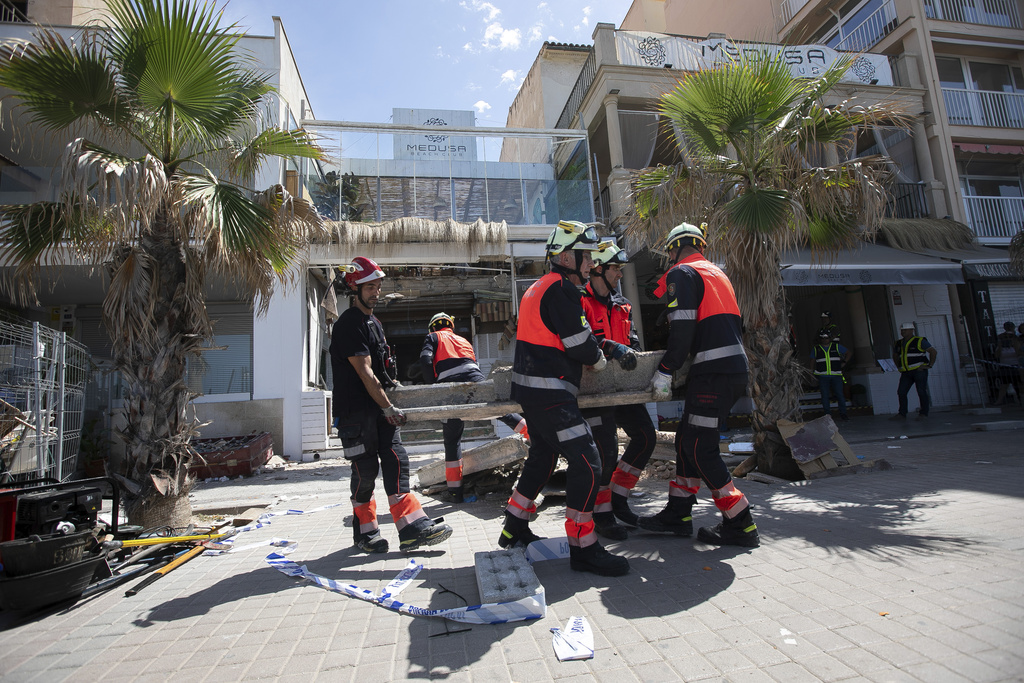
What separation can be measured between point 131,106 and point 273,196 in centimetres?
149

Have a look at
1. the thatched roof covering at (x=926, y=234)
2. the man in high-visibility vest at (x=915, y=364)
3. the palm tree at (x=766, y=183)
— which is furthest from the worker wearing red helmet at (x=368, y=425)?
the thatched roof covering at (x=926, y=234)

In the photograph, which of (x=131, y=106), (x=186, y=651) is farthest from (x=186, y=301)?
(x=186, y=651)

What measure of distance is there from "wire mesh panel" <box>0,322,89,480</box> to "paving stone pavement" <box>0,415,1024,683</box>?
8.46 ft

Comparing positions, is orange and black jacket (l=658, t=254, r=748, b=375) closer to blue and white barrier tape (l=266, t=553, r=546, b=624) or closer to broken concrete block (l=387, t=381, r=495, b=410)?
broken concrete block (l=387, t=381, r=495, b=410)

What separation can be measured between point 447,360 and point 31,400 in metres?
4.44

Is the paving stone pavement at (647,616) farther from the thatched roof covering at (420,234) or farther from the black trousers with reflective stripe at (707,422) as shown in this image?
the thatched roof covering at (420,234)

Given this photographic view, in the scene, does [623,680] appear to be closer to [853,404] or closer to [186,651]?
[186,651]

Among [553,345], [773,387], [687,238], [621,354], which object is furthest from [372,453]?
[773,387]

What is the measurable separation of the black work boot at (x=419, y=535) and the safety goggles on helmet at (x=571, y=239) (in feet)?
7.17

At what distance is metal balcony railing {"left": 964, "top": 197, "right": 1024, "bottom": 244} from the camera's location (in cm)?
1407

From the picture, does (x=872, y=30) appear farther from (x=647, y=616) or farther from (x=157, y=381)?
(x=157, y=381)

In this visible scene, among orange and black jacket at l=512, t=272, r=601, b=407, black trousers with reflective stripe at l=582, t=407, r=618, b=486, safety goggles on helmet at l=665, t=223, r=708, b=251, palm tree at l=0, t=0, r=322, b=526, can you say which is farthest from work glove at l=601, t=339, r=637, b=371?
palm tree at l=0, t=0, r=322, b=526

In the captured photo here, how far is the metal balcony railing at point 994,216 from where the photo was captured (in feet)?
46.2

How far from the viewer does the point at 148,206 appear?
179 inches
